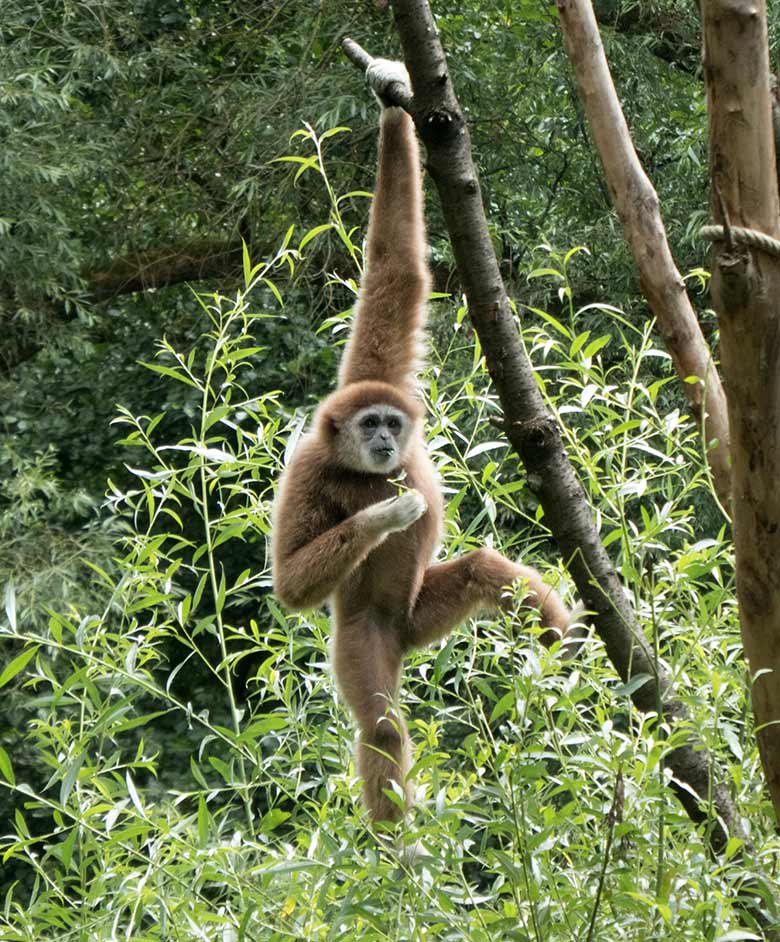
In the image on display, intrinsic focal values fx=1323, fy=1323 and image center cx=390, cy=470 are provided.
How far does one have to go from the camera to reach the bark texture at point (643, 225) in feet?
10.0

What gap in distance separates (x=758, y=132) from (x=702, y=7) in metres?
0.21

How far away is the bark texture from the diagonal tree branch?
2.46ft

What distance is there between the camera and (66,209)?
7.36 meters

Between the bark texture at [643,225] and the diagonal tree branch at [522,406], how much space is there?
2.46ft

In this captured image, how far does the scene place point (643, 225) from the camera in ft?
10.3

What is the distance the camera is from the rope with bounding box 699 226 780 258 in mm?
2020

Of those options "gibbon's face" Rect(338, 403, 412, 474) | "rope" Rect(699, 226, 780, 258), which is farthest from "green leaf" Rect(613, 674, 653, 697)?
"gibbon's face" Rect(338, 403, 412, 474)

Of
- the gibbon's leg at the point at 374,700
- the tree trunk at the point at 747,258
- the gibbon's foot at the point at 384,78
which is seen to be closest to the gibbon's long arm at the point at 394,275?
the gibbon's foot at the point at 384,78

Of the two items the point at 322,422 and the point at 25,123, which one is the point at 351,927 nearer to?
the point at 322,422

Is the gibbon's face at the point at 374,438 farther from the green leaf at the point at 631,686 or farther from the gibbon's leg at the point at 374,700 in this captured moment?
the green leaf at the point at 631,686

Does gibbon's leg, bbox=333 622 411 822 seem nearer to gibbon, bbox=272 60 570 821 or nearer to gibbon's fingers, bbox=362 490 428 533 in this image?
gibbon, bbox=272 60 570 821

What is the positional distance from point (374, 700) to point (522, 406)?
3.75ft

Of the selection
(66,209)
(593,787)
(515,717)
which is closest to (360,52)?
(515,717)

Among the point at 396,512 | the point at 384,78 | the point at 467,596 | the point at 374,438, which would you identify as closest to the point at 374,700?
the point at 467,596
